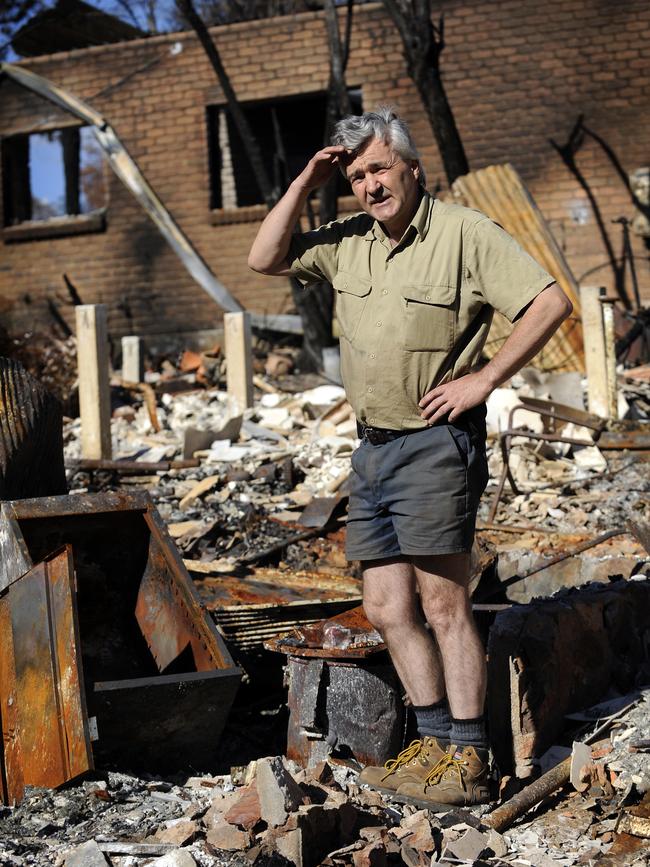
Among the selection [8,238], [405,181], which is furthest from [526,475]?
[8,238]

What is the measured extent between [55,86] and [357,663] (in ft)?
43.0

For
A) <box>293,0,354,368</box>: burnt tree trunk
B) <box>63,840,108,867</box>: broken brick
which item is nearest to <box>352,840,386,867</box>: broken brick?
<box>63,840,108,867</box>: broken brick

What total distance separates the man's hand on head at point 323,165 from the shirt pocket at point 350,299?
14.5 inches

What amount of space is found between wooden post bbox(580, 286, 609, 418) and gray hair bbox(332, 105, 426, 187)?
17.8 feet

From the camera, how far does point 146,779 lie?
365 cm

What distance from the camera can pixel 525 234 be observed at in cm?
1157

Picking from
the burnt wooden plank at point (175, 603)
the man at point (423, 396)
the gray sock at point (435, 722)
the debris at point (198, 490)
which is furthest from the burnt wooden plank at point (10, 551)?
the debris at point (198, 490)

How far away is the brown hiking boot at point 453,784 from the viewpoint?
11.0 feet

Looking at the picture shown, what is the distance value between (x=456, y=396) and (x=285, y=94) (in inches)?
444

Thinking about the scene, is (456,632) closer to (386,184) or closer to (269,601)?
(386,184)

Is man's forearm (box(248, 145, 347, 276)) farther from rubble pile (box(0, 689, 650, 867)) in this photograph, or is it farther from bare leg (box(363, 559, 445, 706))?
rubble pile (box(0, 689, 650, 867))

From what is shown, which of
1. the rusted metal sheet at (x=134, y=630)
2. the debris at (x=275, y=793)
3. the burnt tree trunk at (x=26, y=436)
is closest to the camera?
the debris at (x=275, y=793)

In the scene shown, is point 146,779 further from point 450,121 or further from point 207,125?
point 207,125

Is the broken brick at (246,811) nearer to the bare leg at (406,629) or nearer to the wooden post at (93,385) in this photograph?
A: the bare leg at (406,629)
